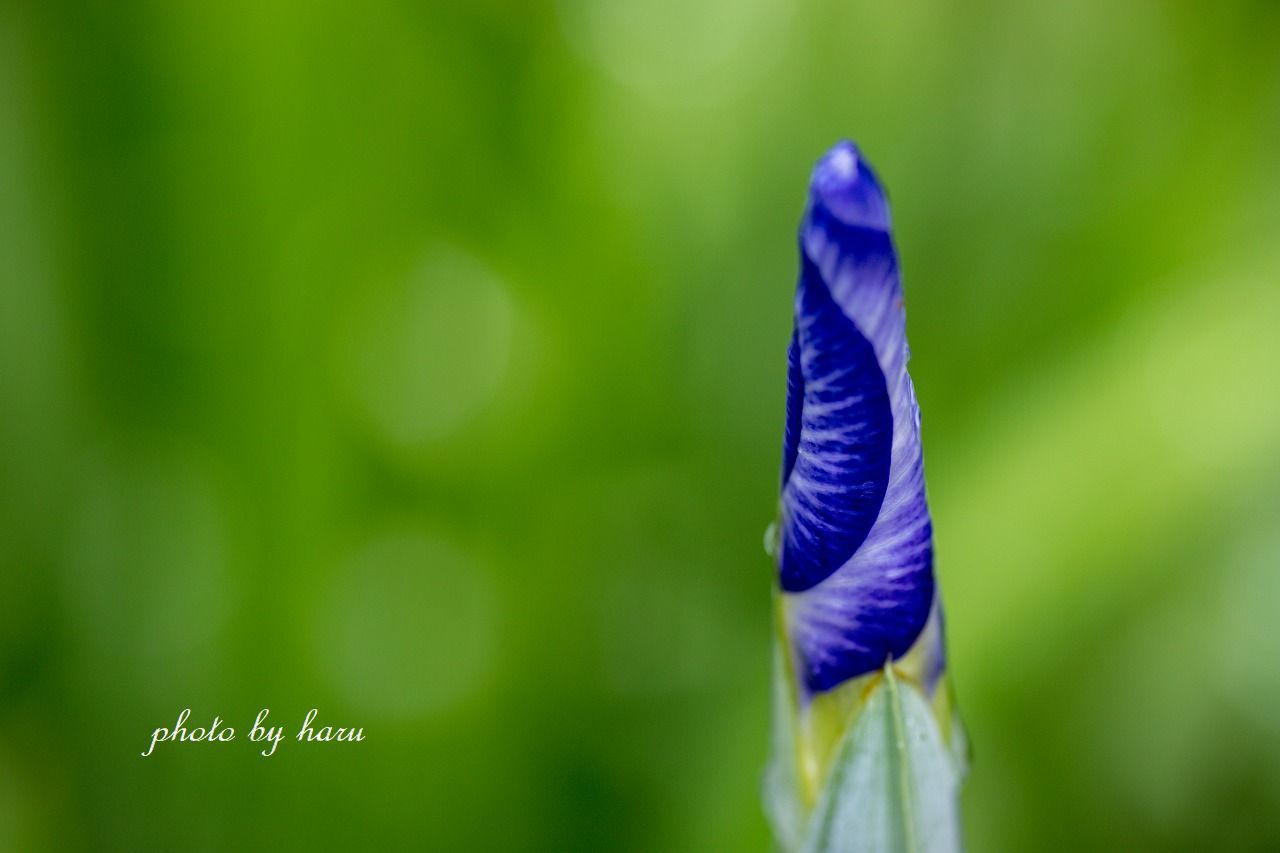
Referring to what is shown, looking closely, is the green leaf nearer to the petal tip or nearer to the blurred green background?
the petal tip

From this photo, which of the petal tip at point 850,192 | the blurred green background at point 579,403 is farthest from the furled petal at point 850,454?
the blurred green background at point 579,403

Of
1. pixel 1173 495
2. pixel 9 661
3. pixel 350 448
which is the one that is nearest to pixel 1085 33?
pixel 1173 495

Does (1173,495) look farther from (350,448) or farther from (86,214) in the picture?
(86,214)

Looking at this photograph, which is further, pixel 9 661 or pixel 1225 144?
pixel 1225 144

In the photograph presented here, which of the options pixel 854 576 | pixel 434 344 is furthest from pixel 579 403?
pixel 854 576

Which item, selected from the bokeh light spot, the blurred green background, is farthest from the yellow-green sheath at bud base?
the bokeh light spot

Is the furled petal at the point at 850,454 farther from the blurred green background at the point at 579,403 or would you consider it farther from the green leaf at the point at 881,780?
the blurred green background at the point at 579,403

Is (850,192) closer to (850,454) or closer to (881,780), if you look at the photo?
(850,454)
